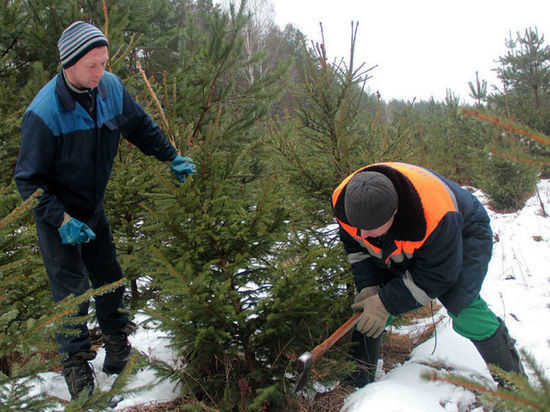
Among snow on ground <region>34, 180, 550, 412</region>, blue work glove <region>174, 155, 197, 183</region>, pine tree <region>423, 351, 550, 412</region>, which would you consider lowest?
snow on ground <region>34, 180, 550, 412</region>

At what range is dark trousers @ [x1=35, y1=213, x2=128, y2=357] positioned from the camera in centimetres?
224

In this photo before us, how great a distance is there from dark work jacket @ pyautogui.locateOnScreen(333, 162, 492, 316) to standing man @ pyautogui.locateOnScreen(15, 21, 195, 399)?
1.39 metres

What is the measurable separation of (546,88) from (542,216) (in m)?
9.97

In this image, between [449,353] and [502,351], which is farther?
[449,353]

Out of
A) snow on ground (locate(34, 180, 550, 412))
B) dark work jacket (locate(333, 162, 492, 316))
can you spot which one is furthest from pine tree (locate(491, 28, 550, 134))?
dark work jacket (locate(333, 162, 492, 316))

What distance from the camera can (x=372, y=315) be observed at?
246 centimetres

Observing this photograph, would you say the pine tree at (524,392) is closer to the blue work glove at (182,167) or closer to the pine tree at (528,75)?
the blue work glove at (182,167)

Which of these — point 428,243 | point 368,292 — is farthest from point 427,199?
point 368,292

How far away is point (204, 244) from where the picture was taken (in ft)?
7.88

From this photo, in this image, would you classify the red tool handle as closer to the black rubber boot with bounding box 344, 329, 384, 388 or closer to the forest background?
the forest background

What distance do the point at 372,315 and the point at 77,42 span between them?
2539mm

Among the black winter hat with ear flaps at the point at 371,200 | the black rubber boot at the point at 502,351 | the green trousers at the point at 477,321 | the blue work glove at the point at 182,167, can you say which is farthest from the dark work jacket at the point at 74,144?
the black rubber boot at the point at 502,351

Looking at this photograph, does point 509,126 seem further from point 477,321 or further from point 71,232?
point 71,232

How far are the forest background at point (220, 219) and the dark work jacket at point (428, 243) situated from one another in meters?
0.46
